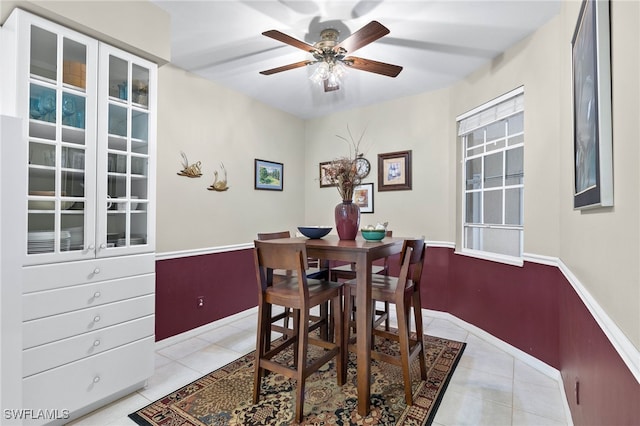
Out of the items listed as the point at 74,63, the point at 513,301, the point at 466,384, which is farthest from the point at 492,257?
the point at 74,63

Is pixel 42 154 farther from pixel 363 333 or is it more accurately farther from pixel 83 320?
pixel 363 333

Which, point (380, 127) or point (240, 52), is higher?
point (240, 52)

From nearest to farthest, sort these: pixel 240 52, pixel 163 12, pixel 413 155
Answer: pixel 163 12 < pixel 240 52 < pixel 413 155

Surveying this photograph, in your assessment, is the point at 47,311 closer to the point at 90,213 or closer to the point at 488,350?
the point at 90,213

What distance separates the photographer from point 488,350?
283 centimetres

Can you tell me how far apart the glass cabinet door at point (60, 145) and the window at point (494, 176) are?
3294 millimetres

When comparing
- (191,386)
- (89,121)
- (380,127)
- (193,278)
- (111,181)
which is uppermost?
(380,127)

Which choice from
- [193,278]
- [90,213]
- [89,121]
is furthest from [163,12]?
[193,278]

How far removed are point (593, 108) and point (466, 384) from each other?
200 centimetres

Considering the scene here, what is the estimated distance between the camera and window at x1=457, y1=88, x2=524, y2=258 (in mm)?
2852

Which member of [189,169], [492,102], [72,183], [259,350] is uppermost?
[492,102]

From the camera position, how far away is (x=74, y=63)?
1896 mm

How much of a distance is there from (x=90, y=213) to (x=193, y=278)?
1.43m

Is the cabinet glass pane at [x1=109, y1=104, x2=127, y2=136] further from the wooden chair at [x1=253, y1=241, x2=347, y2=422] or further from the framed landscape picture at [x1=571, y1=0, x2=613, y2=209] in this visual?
the framed landscape picture at [x1=571, y1=0, x2=613, y2=209]
